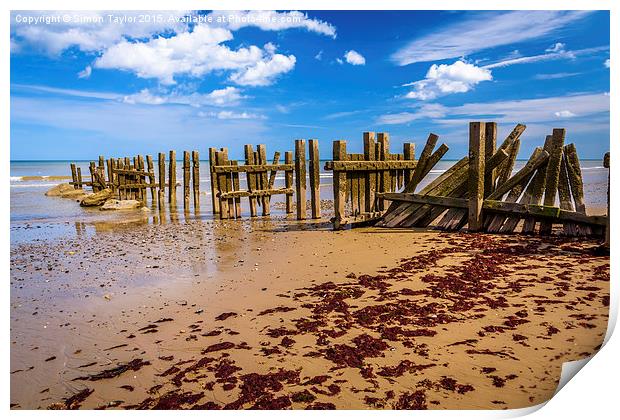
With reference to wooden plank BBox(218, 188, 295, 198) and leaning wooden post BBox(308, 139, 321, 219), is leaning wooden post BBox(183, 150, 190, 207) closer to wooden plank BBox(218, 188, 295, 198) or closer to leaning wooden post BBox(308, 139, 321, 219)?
wooden plank BBox(218, 188, 295, 198)

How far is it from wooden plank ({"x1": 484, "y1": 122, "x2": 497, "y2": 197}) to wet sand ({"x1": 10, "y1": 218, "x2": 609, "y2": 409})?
1633 millimetres

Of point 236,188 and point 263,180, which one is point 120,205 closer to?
point 236,188

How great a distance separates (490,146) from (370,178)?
289 cm

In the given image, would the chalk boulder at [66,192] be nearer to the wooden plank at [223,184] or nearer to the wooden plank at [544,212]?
the wooden plank at [223,184]

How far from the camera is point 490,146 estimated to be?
9.54 m

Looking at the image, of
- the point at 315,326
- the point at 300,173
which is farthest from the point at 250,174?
the point at 315,326

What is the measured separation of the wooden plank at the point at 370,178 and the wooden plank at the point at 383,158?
0.21 meters

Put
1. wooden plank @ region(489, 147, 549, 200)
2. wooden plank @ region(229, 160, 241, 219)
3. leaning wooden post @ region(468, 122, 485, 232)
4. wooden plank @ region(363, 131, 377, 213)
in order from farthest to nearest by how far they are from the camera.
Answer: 1. wooden plank @ region(229, 160, 241, 219)
2. wooden plank @ region(363, 131, 377, 213)
3. leaning wooden post @ region(468, 122, 485, 232)
4. wooden plank @ region(489, 147, 549, 200)

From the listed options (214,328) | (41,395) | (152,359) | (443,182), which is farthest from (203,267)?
(443,182)

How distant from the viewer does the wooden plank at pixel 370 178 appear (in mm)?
11055

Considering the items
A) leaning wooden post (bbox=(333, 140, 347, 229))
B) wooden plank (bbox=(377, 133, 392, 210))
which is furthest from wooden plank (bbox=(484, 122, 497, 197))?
leaning wooden post (bbox=(333, 140, 347, 229))

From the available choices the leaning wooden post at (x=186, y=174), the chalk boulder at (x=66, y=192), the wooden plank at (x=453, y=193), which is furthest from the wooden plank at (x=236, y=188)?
the chalk boulder at (x=66, y=192)

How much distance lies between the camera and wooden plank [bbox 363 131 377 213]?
36.3 ft

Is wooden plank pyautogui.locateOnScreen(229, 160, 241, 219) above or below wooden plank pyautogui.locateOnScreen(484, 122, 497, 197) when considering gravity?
below
